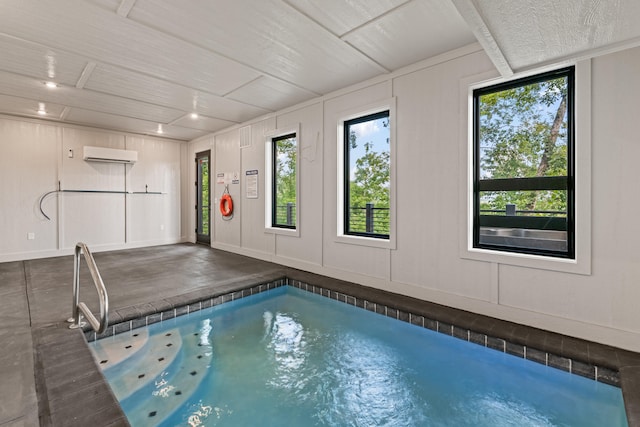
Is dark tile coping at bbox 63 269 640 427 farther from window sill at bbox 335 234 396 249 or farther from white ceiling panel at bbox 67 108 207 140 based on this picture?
white ceiling panel at bbox 67 108 207 140

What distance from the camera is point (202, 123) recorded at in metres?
6.02

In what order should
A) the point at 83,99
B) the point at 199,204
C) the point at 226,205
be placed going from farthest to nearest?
the point at 199,204
the point at 226,205
the point at 83,99

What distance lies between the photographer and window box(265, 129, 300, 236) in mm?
5262

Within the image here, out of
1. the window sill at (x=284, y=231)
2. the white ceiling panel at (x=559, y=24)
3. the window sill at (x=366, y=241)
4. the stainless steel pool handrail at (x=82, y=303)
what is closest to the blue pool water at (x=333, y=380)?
the stainless steel pool handrail at (x=82, y=303)

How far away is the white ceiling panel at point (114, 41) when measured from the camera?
248 cm

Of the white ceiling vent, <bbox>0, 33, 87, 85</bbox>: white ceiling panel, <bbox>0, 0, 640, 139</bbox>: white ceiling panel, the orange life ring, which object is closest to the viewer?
<bbox>0, 0, 640, 139</bbox>: white ceiling panel

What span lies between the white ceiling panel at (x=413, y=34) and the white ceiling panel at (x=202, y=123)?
144 inches

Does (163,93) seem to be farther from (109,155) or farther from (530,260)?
(530,260)

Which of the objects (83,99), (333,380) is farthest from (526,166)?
(83,99)

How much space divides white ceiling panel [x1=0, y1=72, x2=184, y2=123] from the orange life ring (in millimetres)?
1778

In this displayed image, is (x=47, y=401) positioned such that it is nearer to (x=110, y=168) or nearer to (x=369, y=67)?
(x=369, y=67)

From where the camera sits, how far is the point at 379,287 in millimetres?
3824

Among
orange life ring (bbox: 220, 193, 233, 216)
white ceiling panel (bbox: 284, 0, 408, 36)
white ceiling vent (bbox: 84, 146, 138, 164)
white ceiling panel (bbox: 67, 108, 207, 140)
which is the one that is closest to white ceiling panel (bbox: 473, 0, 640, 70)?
white ceiling panel (bbox: 284, 0, 408, 36)

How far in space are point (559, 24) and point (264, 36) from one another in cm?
228
